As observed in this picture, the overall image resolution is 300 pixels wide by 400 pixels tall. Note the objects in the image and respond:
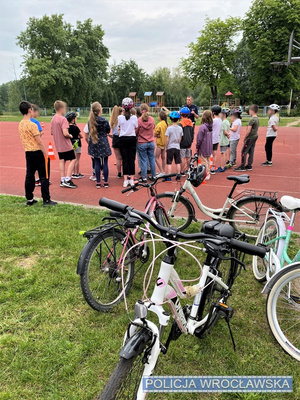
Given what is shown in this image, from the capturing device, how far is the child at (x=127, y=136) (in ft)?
21.4

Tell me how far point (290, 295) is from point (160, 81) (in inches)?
3033

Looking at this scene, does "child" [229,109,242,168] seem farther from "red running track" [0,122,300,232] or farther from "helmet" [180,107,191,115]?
"helmet" [180,107,191,115]

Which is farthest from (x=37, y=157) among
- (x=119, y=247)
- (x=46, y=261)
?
(x=119, y=247)

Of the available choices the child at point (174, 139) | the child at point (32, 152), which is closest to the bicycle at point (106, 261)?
the child at point (32, 152)

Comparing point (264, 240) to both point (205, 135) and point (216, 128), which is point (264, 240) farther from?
point (216, 128)

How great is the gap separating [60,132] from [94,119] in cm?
89

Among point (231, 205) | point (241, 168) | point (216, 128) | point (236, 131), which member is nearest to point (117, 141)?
point (216, 128)

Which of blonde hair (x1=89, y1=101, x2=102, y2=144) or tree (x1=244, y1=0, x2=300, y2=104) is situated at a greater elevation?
tree (x1=244, y1=0, x2=300, y2=104)

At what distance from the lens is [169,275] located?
1.81 meters

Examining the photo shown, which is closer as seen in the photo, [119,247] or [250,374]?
[250,374]

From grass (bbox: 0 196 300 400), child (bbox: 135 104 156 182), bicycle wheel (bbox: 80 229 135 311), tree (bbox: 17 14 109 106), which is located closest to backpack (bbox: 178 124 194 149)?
child (bbox: 135 104 156 182)

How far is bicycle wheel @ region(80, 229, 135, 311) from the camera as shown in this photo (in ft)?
9.01

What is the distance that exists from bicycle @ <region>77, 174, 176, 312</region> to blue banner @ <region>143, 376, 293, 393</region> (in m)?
0.86

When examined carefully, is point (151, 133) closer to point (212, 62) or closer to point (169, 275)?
point (169, 275)
